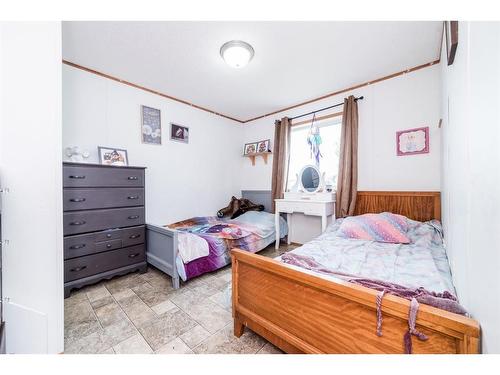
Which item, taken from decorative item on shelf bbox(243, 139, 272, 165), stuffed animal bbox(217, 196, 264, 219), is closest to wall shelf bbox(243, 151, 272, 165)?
decorative item on shelf bbox(243, 139, 272, 165)

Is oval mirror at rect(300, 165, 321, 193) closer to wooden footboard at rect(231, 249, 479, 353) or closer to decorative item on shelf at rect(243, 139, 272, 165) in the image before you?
decorative item on shelf at rect(243, 139, 272, 165)

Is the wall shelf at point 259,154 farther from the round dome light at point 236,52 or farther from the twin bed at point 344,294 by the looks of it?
the twin bed at point 344,294

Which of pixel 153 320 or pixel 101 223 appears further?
pixel 101 223

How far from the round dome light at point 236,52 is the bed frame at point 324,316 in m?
1.76

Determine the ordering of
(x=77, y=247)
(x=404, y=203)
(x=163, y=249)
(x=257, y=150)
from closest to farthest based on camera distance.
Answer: (x=77, y=247) < (x=163, y=249) < (x=404, y=203) < (x=257, y=150)

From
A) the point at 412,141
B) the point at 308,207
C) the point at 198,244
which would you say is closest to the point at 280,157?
the point at 308,207

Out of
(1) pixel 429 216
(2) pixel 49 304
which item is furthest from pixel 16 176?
(1) pixel 429 216

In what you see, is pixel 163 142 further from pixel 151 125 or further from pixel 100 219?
pixel 100 219

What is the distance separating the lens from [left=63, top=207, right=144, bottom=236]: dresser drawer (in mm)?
1823

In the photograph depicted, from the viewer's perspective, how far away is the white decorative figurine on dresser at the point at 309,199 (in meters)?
2.62

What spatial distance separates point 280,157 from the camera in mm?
3336

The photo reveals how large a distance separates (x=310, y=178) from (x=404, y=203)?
113 cm

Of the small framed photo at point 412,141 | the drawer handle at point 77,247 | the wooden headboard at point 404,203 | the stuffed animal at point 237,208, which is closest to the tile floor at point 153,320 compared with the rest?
the drawer handle at point 77,247

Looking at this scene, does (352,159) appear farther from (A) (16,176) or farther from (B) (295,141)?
(A) (16,176)
